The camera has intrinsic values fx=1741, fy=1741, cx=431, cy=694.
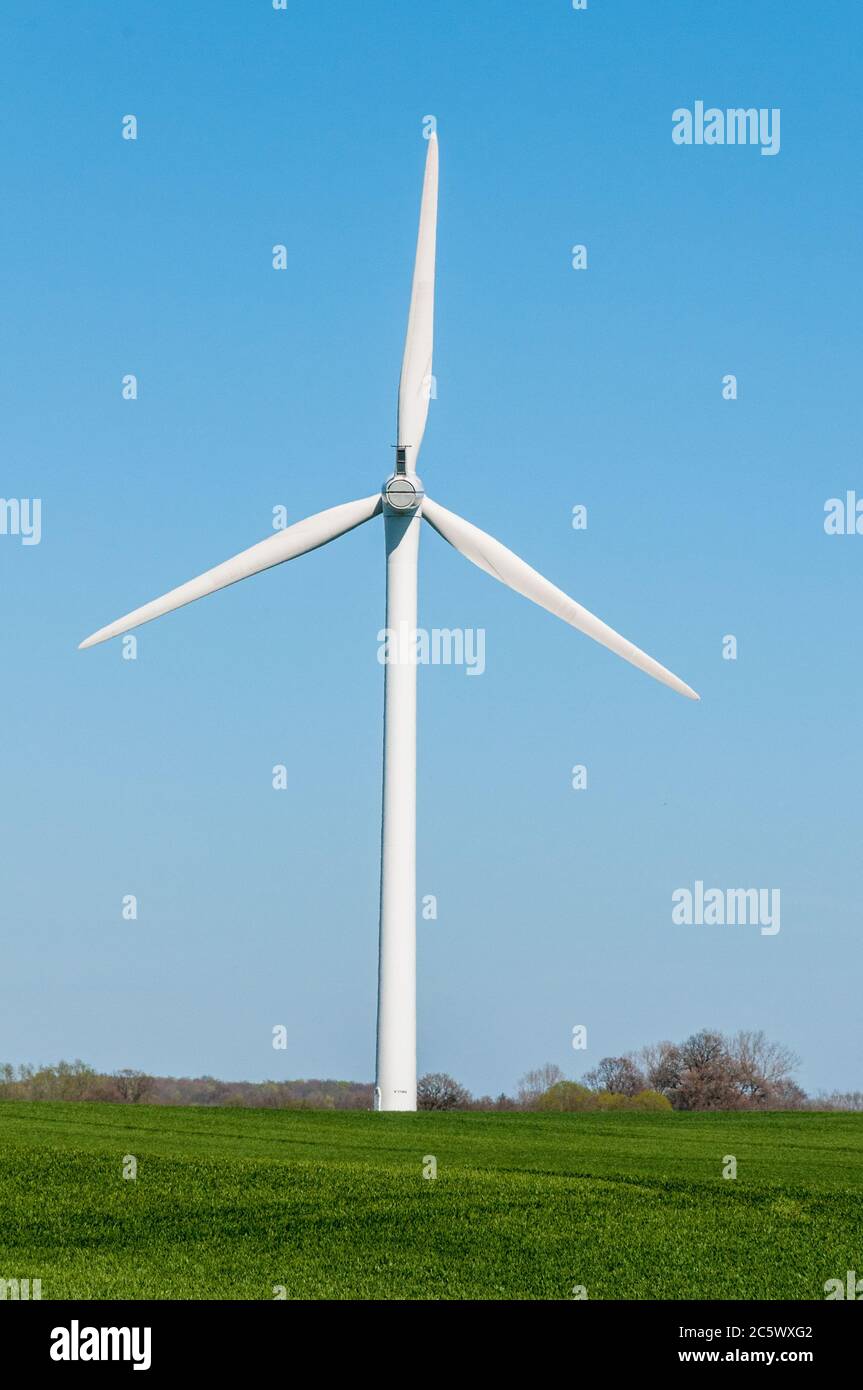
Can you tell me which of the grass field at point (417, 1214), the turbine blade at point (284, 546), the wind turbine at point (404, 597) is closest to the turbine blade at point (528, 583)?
the wind turbine at point (404, 597)

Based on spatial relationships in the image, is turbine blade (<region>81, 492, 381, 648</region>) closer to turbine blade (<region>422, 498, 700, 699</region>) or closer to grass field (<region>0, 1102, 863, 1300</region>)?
turbine blade (<region>422, 498, 700, 699</region>)

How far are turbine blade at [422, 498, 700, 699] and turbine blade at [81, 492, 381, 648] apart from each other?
6.29 feet

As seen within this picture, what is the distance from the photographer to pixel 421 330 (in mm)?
45969

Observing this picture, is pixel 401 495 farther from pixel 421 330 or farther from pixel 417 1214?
pixel 417 1214

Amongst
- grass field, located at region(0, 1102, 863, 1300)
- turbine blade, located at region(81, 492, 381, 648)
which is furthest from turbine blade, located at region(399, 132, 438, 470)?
grass field, located at region(0, 1102, 863, 1300)

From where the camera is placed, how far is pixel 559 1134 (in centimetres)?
3778

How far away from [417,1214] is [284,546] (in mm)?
21685

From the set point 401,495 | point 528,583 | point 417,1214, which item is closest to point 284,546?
point 401,495

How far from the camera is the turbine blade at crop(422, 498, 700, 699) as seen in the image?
141 feet

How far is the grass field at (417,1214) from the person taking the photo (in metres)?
24.4
